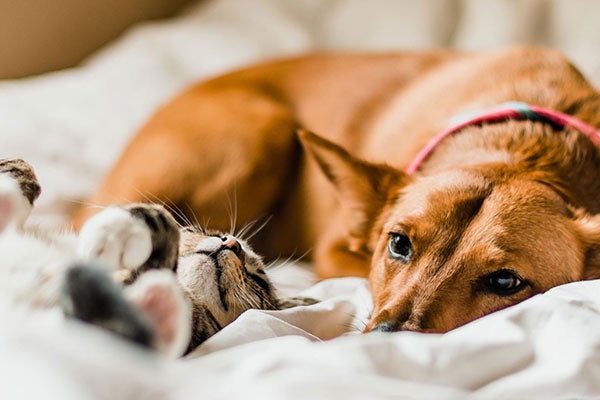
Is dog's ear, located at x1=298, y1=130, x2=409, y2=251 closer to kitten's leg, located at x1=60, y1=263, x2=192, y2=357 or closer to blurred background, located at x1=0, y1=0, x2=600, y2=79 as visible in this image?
kitten's leg, located at x1=60, y1=263, x2=192, y2=357

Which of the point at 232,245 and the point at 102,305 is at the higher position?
the point at 102,305

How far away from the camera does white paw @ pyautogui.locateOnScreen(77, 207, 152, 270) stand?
999 millimetres

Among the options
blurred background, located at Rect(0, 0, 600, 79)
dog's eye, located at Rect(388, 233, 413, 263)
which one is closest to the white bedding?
blurred background, located at Rect(0, 0, 600, 79)

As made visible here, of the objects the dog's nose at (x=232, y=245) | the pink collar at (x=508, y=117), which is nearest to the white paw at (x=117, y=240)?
the dog's nose at (x=232, y=245)

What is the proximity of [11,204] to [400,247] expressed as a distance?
681mm

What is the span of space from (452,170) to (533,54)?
2.08 ft

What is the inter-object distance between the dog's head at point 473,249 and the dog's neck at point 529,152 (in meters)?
0.07

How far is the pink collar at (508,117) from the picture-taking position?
65.2 inches

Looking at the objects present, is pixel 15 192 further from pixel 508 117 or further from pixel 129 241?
pixel 508 117

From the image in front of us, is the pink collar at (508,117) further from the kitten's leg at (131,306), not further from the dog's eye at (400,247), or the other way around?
the kitten's leg at (131,306)

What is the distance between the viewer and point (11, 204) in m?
1.12

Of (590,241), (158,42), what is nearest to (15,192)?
(590,241)

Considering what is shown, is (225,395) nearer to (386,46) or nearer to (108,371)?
(108,371)

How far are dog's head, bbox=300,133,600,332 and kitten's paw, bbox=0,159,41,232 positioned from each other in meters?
0.56
